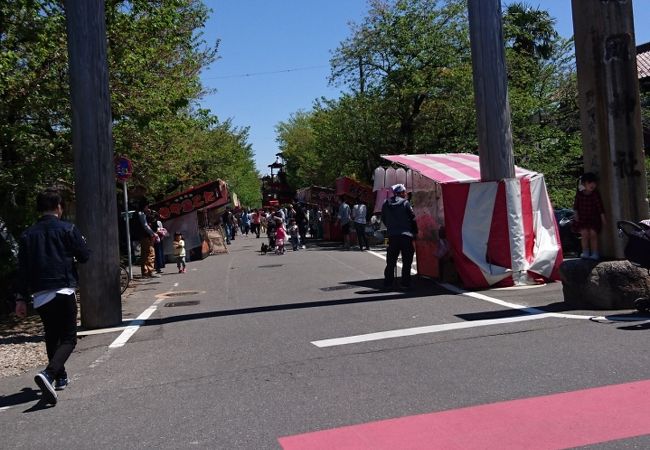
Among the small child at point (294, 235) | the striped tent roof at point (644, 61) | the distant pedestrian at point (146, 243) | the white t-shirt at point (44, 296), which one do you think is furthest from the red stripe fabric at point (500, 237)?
the striped tent roof at point (644, 61)

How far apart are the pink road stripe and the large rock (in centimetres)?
328

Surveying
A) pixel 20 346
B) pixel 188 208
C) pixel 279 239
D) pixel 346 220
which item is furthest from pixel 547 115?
pixel 20 346

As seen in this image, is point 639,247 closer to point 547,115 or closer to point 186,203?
point 186,203

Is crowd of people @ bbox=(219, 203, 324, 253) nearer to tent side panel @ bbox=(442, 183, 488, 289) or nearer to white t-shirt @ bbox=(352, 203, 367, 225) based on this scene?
white t-shirt @ bbox=(352, 203, 367, 225)

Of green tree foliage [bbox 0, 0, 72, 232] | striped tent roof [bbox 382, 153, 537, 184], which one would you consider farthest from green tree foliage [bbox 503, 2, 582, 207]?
green tree foliage [bbox 0, 0, 72, 232]

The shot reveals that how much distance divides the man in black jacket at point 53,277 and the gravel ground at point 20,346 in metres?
1.43

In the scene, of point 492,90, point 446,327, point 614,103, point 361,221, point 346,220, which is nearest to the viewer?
point 446,327

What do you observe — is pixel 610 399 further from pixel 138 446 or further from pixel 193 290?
pixel 193 290

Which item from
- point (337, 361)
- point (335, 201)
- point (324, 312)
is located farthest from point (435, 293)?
point (335, 201)

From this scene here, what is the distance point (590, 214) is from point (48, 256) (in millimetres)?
6670

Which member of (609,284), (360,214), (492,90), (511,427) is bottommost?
(511,427)

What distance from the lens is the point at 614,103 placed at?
823 centimetres

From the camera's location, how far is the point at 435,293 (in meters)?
10.3

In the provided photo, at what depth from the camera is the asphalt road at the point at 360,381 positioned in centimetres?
432
